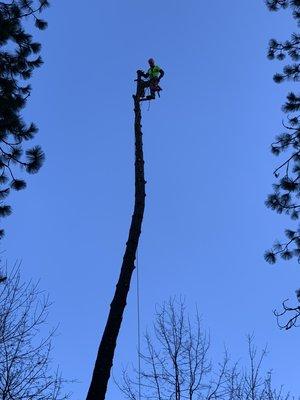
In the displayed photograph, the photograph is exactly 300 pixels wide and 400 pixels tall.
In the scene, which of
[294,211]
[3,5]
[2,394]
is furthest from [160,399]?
[3,5]

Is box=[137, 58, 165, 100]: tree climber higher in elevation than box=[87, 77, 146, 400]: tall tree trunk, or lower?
higher

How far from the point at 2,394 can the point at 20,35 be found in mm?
8258

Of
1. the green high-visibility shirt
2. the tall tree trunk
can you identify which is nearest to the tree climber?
the green high-visibility shirt

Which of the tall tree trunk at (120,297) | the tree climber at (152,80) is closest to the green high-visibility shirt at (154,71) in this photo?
the tree climber at (152,80)

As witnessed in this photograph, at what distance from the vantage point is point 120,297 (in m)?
6.97

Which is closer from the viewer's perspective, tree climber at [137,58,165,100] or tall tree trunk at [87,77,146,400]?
tall tree trunk at [87,77,146,400]

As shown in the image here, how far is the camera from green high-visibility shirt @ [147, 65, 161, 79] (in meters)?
9.91

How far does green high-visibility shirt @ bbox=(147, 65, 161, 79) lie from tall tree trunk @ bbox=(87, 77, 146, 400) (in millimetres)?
1351

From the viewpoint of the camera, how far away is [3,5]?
9930 millimetres

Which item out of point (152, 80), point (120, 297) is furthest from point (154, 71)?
point (120, 297)

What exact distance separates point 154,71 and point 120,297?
470 centimetres

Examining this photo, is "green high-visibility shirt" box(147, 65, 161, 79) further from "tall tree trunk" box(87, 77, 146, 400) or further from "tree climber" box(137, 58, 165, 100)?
"tall tree trunk" box(87, 77, 146, 400)

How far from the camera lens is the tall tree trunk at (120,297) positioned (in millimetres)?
6198

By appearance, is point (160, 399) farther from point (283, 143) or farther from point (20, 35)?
point (20, 35)
